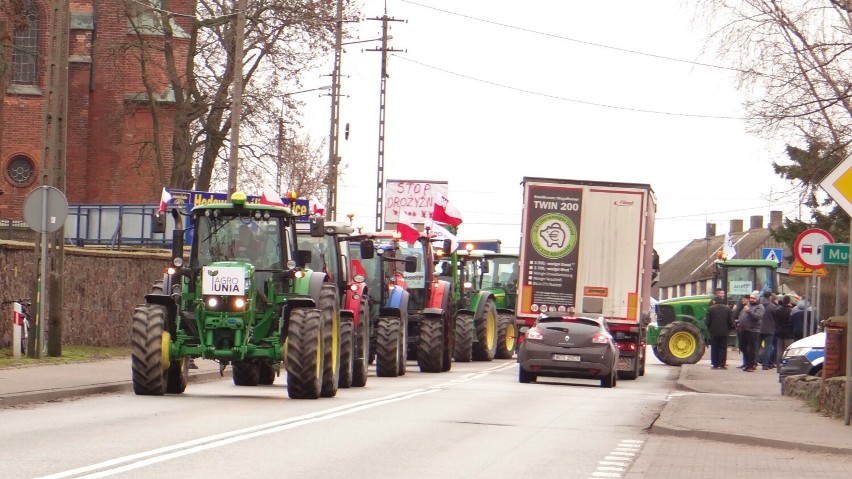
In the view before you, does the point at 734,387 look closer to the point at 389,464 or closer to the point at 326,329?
the point at 326,329

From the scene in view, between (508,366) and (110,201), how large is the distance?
2843cm

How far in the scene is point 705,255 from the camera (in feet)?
413

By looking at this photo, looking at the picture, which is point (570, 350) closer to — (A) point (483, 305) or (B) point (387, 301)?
(B) point (387, 301)

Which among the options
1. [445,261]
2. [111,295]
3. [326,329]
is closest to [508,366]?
[445,261]

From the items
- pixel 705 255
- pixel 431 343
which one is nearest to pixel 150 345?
pixel 431 343

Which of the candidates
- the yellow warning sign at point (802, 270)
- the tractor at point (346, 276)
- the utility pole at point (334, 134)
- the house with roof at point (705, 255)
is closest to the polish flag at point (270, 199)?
the tractor at point (346, 276)

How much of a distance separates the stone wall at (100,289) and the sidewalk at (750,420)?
478 inches

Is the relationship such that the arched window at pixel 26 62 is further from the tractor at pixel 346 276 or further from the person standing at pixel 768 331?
the tractor at pixel 346 276

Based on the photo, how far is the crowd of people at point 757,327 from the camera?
34.8 meters

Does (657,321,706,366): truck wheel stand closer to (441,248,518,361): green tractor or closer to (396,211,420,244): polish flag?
(441,248,518,361): green tractor

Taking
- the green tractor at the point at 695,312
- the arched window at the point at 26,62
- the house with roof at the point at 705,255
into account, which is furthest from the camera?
the house with roof at the point at 705,255

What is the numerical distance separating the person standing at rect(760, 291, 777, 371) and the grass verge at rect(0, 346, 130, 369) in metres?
14.3

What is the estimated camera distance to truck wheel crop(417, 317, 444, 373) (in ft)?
96.0

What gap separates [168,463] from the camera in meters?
11.5
